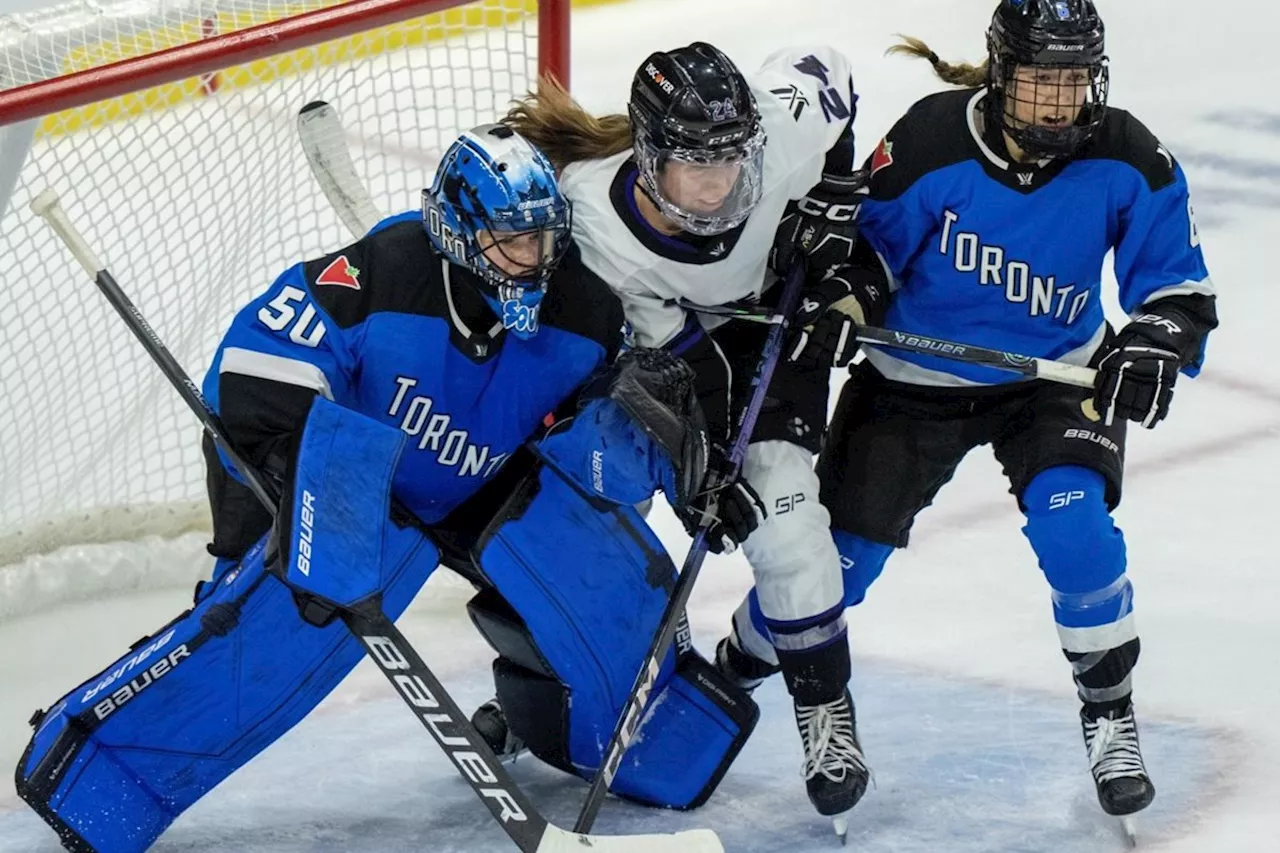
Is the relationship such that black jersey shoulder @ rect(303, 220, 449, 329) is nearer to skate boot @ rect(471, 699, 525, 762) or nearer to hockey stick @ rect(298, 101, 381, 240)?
hockey stick @ rect(298, 101, 381, 240)

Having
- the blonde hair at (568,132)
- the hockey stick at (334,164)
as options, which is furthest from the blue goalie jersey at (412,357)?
the hockey stick at (334,164)

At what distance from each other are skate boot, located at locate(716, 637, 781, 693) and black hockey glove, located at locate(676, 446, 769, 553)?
377mm

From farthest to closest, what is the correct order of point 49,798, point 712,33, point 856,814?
point 712,33, point 856,814, point 49,798

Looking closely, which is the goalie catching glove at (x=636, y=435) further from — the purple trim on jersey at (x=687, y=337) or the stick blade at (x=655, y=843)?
the stick blade at (x=655, y=843)

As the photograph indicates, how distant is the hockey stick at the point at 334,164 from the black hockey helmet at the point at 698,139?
567mm

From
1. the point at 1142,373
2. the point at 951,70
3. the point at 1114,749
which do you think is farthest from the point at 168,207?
the point at 1114,749

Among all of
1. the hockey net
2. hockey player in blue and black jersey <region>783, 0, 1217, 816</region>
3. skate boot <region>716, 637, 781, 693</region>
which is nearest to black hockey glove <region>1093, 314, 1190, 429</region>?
hockey player in blue and black jersey <region>783, 0, 1217, 816</region>

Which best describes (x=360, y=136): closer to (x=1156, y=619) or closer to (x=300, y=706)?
(x=300, y=706)

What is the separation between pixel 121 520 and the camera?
3664 mm

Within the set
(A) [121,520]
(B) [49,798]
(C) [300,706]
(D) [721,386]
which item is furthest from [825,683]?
(A) [121,520]

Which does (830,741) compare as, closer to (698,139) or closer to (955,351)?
(955,351)

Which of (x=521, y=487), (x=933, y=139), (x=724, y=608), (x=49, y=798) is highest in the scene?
(x=933, y=139)

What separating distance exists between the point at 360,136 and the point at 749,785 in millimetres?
1432

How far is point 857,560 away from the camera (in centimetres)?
306
